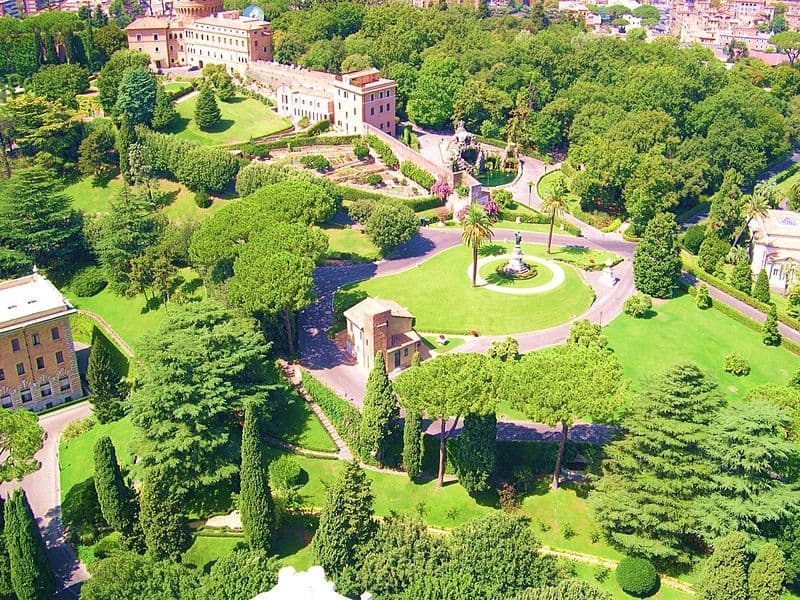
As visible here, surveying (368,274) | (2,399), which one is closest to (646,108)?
(368,274)

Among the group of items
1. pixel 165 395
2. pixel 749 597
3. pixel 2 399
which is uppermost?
pixel 165 395

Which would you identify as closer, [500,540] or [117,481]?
[500,540]

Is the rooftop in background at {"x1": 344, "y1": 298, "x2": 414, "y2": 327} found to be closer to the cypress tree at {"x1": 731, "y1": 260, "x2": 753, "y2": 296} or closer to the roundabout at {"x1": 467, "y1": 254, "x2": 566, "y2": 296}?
the roundabout at {"x1": 467, "y1": 254, "x2": 566, "y2": 296}

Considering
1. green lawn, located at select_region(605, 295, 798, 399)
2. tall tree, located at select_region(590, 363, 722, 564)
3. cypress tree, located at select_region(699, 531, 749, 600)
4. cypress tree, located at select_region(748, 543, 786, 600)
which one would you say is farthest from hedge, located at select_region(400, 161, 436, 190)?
cypress tree, located at select_region(748, 543, 786, 600)

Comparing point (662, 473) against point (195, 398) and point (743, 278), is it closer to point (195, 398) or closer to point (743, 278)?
point (195, 398)

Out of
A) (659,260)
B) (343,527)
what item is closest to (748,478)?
(343,527)

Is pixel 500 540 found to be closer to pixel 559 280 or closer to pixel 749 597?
pixel 749 597

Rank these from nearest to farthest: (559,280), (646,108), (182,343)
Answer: (182,343), (559,280), (646,108)
